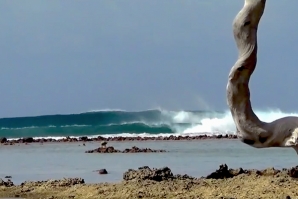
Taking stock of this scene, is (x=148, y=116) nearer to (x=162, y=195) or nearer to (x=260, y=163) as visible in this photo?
(x=260, y=163)

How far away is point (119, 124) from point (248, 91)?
5891 cm

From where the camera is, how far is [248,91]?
4719 millimetres

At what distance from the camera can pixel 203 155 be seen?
22.0 meters

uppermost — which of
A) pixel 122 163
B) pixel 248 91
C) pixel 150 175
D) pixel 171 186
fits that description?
pixel 248 91

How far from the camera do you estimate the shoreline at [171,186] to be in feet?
40.2

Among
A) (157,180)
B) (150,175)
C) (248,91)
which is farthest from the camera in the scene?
(150,175)

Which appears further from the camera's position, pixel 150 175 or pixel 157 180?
pixel 150 175

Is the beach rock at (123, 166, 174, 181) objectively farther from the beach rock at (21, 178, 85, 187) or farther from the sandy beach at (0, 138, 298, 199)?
the beach rock at (21, 178, 85, 187)

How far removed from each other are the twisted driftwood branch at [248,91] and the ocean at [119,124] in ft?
139

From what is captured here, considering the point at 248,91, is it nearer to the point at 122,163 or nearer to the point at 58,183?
the point at 58,183

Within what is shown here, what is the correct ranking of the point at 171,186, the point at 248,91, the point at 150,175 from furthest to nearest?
the point at 150,175
the point at 171,186
the point at 248,91

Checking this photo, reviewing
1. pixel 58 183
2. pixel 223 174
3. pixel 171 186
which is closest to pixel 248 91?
pixel 171 186

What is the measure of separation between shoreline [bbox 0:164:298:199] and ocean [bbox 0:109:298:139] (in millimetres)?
33028

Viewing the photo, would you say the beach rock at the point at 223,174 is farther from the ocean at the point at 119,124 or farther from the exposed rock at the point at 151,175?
the ocean at the point at 119,124
